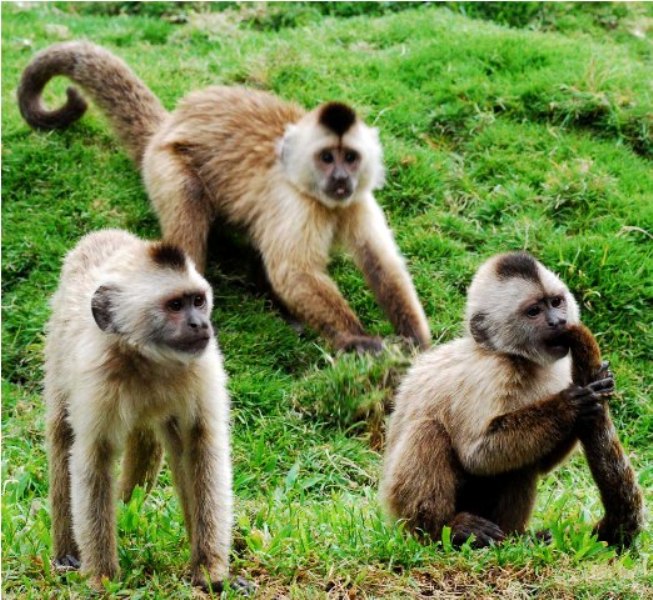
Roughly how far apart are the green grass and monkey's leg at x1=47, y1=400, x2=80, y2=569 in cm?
11

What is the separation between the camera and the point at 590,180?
909 cm

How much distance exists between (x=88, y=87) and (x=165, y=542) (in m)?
5.34

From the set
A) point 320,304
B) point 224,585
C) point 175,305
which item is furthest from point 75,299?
point 320,304

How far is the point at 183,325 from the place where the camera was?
4836 mm

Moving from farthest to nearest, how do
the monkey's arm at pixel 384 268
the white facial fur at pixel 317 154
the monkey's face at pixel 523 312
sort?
the white facial fur at pixel 317 154 < the monkey's arm at pixel 384 268 < the monkey's face at pixel 523 312

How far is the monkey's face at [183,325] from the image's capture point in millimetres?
4828

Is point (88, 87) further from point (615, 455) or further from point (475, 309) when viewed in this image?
point (615, 455)

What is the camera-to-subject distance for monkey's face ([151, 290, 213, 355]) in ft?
15.8

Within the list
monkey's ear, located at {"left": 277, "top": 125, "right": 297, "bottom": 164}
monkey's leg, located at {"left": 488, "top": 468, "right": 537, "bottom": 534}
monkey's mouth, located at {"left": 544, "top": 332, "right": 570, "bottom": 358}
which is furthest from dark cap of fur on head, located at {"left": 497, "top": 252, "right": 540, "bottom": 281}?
monkey's ear, located at {"left": 277, "top": 125, "right": 297, "bottom": 164}

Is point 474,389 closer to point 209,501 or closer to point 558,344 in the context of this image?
point 558,344

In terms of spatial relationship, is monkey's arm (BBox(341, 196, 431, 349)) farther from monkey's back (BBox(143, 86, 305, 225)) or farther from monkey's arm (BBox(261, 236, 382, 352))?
monkey's back (BBox(143, 86, 305, 225))

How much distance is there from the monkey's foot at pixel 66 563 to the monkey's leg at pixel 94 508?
208 millimetres

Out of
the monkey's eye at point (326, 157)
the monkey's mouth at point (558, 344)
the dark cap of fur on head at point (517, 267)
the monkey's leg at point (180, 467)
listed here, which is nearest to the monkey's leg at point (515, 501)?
the monkey's mouth at point (558, 344)

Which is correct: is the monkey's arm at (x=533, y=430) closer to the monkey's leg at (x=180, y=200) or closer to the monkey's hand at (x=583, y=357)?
the monkey's hand at (x=583, y=357)
